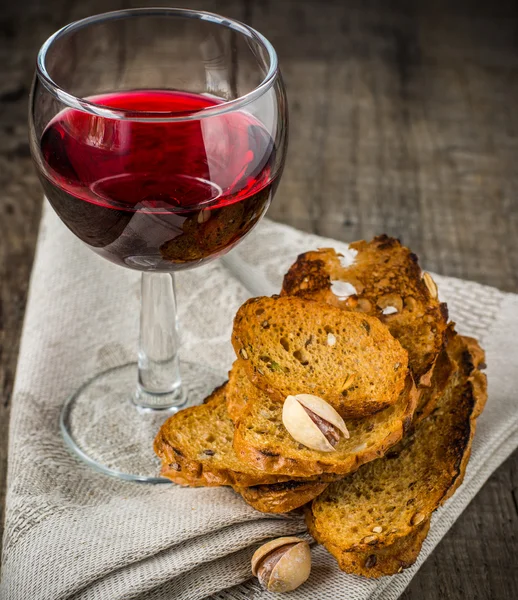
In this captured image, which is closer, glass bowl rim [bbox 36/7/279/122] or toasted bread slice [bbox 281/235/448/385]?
glass bowl rim [bbox 36/7/279/122]

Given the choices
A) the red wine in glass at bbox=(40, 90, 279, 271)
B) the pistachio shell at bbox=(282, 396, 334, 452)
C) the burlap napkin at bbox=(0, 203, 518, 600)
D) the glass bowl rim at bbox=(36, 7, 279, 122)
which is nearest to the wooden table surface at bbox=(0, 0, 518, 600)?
the burlap napkin at bbox=(0, 203, 518, 600)

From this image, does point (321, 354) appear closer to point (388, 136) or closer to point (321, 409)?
point (321, 409)

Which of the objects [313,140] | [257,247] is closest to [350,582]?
[257,247]

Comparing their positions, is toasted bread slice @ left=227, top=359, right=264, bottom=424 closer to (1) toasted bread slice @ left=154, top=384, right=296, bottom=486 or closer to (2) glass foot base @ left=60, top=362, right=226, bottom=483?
(1) toasted bread slice @ left=154, top=384, right=296, bottom=486

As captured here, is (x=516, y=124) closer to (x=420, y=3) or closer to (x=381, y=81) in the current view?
(x=381, y=81)

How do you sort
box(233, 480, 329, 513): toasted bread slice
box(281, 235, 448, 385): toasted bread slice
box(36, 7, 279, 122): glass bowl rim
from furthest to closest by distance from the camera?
box(281, 235, 448, 385): toasted bread slice → box(233, 480, 329, 513): toasted bread slice → box(36, 7, 279, 122): glass bowl rim
